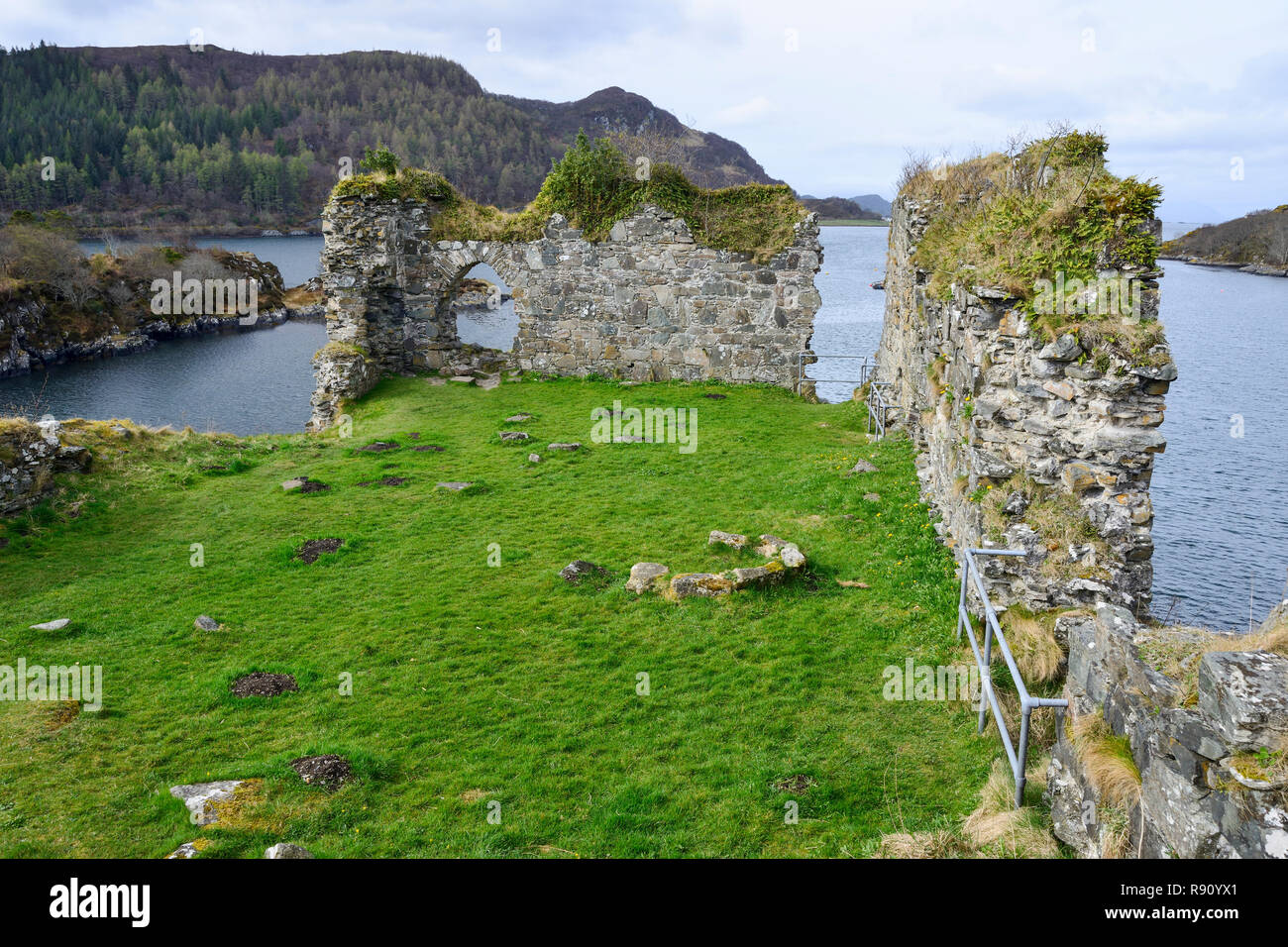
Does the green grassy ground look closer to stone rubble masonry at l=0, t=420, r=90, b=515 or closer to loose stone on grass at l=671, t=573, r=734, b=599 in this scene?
loose stone on grass at l=671, t=573, r=734, b=599

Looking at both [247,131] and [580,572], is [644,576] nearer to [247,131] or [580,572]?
[580,572]

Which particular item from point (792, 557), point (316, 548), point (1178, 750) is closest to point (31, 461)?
point (316, 548)

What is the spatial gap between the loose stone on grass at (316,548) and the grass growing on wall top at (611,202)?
13.1 metres

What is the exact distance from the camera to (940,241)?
16188 millimetres

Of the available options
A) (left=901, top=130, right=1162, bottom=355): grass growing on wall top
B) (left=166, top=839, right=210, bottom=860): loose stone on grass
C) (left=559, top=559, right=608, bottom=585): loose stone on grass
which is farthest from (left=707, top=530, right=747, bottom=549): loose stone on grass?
(left=166, top=839, right=210, bottom=860): loose stone on grass

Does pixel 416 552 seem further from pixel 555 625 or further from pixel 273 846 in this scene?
pixel 273 846

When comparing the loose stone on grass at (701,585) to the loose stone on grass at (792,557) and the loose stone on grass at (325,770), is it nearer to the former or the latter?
the loose stone on grass at (792,557)

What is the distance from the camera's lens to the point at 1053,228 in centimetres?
1020

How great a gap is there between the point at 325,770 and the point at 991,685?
6.29 m

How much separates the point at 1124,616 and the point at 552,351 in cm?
1978

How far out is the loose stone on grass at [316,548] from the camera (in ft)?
42.2

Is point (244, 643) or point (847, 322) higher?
point (847, 322)

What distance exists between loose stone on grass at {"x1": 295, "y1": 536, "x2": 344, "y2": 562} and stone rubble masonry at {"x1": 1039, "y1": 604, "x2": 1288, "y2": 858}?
1084cm
